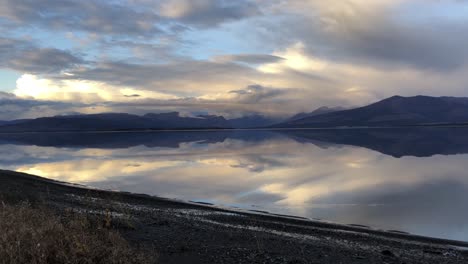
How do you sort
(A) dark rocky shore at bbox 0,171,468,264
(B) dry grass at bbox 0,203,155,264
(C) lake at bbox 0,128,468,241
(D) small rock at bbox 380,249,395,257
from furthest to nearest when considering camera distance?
(C) lake at bbox 0,128,468,241
(D) small rock at bbox 380,249,395,257
(A) dark rocky shore at bbox 0,171,468,264
(B) dry grass at bbox 0,203,155,264

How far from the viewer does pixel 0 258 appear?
588cm

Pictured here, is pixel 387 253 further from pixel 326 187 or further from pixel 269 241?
pixel 326 187

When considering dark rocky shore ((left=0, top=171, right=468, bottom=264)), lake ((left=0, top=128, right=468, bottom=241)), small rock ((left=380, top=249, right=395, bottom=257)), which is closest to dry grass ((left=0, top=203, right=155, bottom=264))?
dark rocky shore ((left=0, top=171, right=468, bottom=264))

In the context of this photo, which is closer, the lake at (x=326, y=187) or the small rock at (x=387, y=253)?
the small rock at (x=387, y=253)

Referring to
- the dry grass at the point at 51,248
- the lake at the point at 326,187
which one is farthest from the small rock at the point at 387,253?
the dry grass at the point at 51,248

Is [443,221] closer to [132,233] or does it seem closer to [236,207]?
[236,207]

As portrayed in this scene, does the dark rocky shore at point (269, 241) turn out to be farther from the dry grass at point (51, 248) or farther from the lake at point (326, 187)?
the lake at point (326, 187)

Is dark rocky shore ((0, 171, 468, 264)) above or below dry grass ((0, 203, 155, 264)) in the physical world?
below

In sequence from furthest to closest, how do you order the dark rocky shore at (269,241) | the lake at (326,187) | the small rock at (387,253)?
1. the lake at (326,187)
2. the small rock at (387,253)
3. the dark rocky shore at (269,241)

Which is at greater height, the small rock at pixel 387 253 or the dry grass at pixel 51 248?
the dry grass at pixel 51 248

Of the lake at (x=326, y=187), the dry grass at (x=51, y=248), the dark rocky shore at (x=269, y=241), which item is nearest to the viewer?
the dry grass at (x=51, y=248)

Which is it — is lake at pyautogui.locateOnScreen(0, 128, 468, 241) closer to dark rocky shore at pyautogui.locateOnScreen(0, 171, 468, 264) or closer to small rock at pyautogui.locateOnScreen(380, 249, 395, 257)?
dark rocky shore at pyautogui.locateOnScreen(0, 171, 468, 264)

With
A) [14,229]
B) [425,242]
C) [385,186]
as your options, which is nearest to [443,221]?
[425,242]

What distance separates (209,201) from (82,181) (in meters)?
14.0
